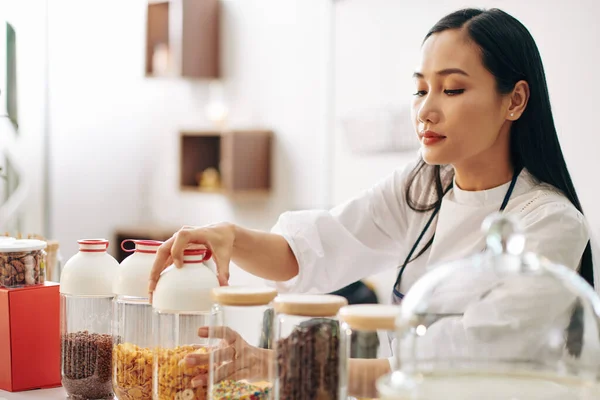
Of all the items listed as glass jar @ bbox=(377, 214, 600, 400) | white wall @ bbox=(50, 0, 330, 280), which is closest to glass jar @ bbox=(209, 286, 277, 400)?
glass jar @ bbox=(377, 214, 600, 400)

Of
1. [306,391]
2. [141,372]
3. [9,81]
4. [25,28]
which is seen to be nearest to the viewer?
[306,391]

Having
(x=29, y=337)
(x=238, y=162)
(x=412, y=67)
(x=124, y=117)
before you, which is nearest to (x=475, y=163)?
(x=29, y=337)

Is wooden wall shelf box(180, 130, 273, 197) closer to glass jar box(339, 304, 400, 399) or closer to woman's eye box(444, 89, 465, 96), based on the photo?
woman's eye box(444, 89, 465, 96)

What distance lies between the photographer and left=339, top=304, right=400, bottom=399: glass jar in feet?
3.59

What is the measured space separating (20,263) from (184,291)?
510 millimetres

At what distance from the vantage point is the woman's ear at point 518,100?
168 centimetres

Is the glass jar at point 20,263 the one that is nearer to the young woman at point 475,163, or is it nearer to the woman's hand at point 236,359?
the young woman at point 475,163

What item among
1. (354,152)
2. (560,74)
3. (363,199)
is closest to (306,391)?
(363,199)

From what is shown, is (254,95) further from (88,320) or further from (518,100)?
(88,320)

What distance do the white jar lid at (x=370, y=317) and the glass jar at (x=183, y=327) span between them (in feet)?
0.74

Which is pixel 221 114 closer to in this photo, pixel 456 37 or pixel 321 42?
pixel 321 42

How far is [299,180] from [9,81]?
7.49ft

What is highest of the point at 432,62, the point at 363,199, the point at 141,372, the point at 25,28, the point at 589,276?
the point at 25,28

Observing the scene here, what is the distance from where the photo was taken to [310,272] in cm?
196
